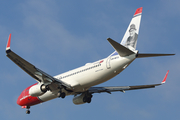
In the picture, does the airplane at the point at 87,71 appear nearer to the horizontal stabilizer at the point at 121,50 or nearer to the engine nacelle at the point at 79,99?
the horizontal stabilizer at the point at 121,50

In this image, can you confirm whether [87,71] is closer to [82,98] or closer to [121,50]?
[121,50]

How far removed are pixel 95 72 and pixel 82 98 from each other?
6.83 metres

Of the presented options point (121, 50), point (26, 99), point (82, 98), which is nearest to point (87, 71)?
point (121, 50)

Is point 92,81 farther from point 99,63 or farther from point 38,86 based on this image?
point 38,86

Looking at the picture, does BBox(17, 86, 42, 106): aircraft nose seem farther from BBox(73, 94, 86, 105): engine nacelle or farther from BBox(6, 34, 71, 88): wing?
BBox(6, 34, 71, 88): wing

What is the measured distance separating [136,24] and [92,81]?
838 centimetres

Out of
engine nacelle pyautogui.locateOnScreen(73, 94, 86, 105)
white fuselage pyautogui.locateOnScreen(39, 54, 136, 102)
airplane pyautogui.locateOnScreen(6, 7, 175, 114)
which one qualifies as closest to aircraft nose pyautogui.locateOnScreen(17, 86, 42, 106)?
airplane pyautogui.locateOnScreen(6, 7, 175, 114)

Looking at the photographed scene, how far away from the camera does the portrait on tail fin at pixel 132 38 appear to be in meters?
31.2

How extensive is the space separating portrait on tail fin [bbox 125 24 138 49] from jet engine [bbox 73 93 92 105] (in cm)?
922

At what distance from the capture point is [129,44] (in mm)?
31500

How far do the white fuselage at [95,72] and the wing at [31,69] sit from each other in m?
1.28

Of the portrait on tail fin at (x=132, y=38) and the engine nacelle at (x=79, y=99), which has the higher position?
the portrait on tail fin at (x=132, y=38)

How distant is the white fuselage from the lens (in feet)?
97.9

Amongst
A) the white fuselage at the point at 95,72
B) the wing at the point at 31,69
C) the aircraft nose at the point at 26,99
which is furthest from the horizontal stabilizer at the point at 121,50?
the aircraft nose at the point at 26,99
